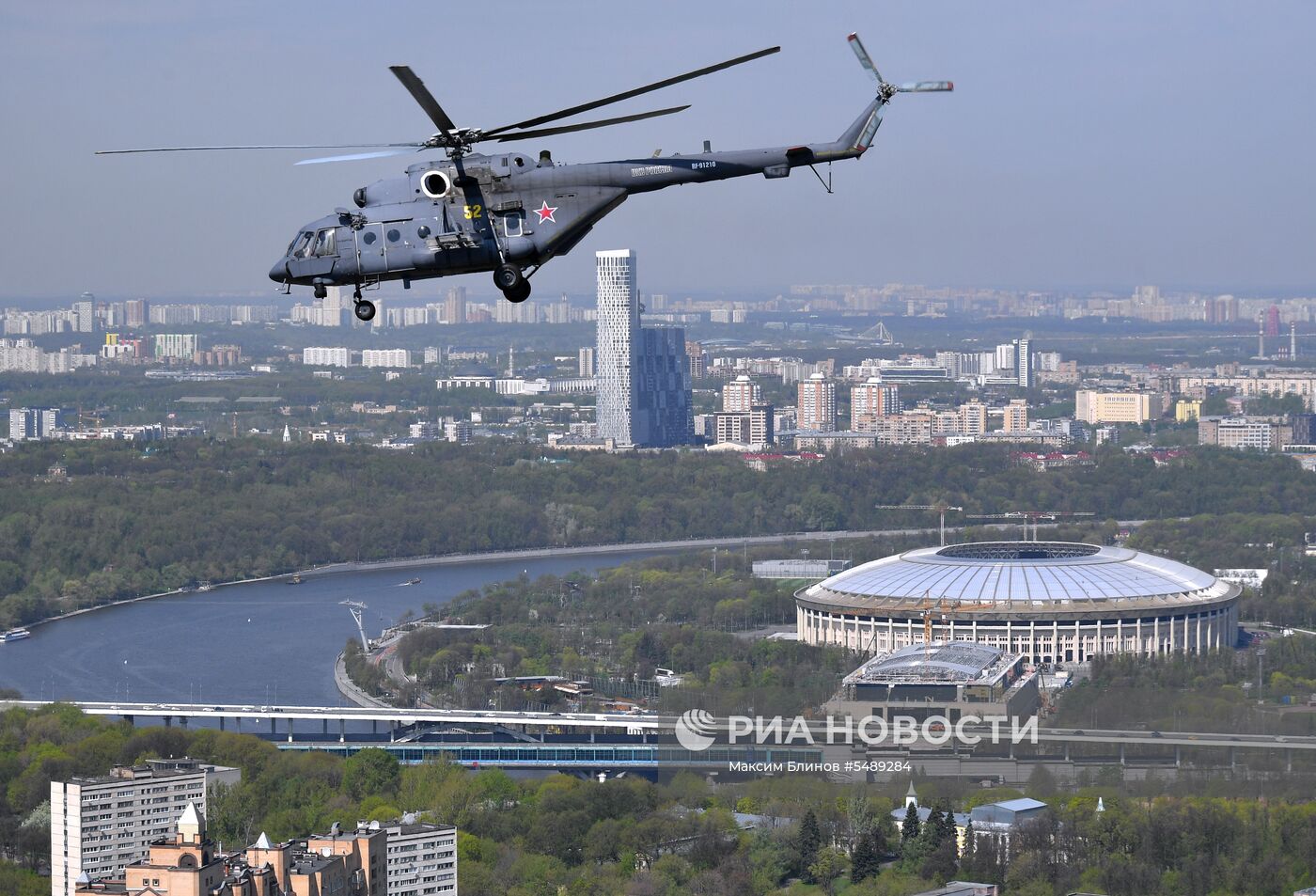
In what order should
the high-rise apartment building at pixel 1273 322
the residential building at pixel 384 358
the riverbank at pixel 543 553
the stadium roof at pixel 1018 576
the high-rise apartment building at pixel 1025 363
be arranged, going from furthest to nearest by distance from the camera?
the high-rise apartment building at pixel 1273 322
the residential building at pixel 384 358
the high-rise apartment building at pixel 1025 363
the riverbank at pixel 543 553
the stadium roof at pixel 1018 576

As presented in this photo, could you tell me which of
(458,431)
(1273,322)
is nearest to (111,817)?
(458,431)

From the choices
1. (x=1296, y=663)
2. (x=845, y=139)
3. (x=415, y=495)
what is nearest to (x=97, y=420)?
(x=415, y=495)

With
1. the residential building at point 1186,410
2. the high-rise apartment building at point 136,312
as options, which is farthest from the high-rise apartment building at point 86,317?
the residential building at point 1186,410

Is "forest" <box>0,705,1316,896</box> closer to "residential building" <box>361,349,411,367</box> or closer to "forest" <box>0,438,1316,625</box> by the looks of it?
"forest" <box>0,438,1316,625</box>

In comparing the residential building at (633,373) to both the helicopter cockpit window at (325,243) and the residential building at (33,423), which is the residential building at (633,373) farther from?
the helicopter cockpit window at (325,243)

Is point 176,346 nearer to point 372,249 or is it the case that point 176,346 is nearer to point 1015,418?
point 1015,418

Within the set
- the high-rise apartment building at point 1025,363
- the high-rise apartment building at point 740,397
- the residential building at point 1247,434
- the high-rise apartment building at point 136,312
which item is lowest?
the residential building at point 1247,434

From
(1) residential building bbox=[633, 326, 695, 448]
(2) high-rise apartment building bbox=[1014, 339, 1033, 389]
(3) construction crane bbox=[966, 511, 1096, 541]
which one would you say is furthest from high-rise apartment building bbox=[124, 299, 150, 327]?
(3) construction crane bbox=[966, 511, 1096, 541]
